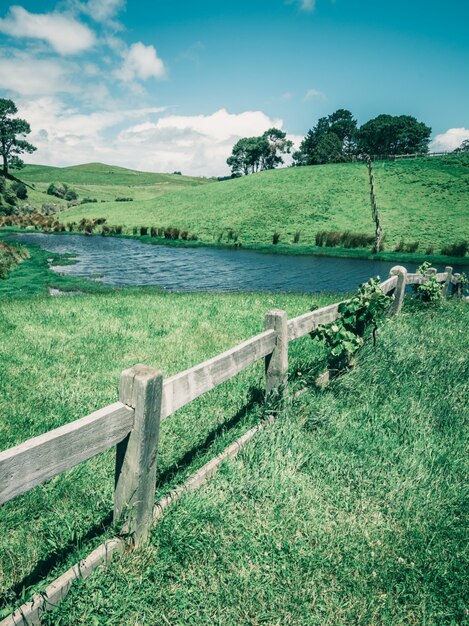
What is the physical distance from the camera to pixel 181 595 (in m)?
2.59

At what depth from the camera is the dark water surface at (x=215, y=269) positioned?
2172 centimetres

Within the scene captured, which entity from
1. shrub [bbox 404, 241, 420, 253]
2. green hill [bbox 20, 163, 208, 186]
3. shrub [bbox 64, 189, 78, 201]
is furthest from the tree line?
shrub [bbox 404, 241, 420, 253]

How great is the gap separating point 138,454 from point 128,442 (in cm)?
10

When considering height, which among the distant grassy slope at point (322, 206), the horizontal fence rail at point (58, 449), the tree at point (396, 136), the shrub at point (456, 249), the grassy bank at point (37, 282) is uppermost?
the tree at point (396, 136)

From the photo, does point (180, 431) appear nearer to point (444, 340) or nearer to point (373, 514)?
point (373, 514)

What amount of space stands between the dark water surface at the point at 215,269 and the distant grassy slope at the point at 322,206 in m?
8.77

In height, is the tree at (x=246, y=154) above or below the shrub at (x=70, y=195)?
above

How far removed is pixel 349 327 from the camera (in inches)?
232

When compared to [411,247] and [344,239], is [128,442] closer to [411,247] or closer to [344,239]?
[411,247]

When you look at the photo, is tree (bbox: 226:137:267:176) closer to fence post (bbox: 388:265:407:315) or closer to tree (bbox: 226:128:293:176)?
tree (bbox: 226:128:293:176)

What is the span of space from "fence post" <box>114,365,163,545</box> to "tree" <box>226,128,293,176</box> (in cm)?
13271

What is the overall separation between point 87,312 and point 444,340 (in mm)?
9167

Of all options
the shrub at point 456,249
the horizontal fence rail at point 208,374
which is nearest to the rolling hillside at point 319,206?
the shrub at point 456,249

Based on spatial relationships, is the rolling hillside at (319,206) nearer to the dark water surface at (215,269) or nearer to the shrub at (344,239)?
the shrub at (344,239)
